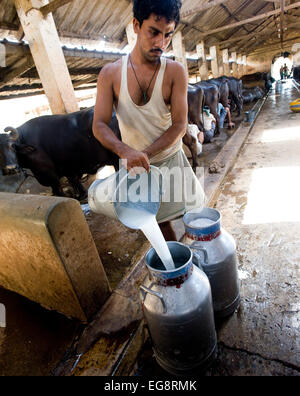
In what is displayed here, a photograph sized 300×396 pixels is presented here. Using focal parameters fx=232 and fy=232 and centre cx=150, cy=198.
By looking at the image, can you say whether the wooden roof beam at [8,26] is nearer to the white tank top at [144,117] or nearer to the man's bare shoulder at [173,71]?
the white tank top at [144,117]

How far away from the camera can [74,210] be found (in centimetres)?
152

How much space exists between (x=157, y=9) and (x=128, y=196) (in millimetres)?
1067

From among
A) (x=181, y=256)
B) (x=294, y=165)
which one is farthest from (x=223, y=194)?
(x=181, y=256)

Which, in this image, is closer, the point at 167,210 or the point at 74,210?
the point at 74,210

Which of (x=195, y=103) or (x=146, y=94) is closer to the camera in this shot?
(x=146, y=94)

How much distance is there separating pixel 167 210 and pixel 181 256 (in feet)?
1.82

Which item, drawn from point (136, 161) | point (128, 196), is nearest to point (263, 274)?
point (128, 196)

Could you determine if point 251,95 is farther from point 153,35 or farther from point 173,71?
point 153,35

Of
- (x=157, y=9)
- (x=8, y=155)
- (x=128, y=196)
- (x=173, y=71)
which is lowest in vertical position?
(x=128, y=196)

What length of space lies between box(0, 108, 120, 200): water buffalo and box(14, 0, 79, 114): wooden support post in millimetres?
841

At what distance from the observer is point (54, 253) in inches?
57.8

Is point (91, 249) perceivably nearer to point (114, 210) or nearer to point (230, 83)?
point (114, 210)

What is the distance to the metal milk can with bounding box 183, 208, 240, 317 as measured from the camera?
1.45m

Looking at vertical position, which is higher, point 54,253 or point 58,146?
point 58,146
